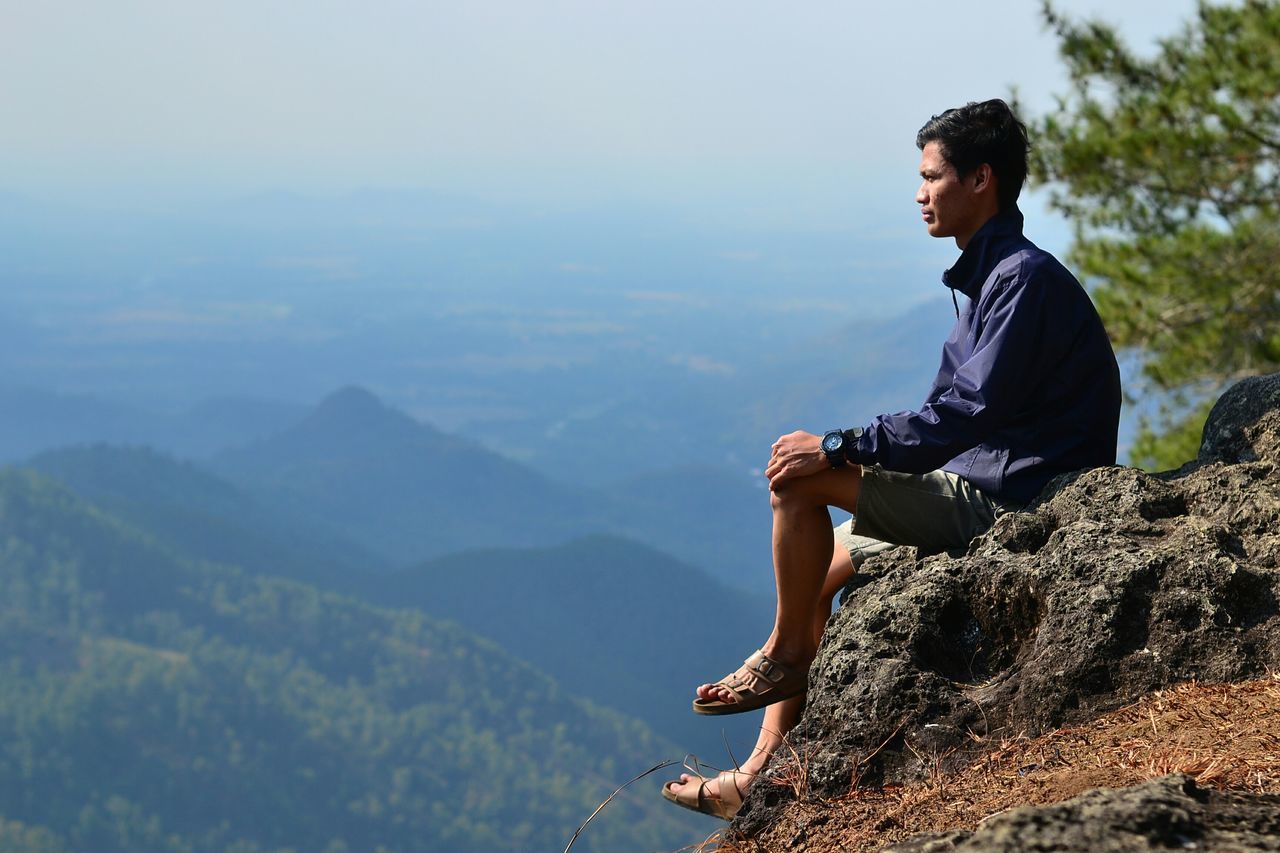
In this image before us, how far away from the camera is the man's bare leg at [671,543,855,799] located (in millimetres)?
4664

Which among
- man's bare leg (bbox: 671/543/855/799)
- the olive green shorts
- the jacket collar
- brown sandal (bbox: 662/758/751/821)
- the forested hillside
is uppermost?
the jacket collar

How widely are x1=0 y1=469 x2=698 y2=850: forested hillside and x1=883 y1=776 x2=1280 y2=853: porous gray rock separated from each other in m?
125

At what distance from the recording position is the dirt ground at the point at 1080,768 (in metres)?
3.21

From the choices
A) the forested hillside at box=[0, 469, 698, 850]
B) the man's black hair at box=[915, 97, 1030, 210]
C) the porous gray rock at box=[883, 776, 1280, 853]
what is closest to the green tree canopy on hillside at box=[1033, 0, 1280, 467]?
the man's black hair at box=[915, 97, 1030, 210]

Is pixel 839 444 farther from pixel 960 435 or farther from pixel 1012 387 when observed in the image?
pixel 1012 387

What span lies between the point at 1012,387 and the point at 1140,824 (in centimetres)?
205

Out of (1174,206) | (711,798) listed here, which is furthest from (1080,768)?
(1174,206)

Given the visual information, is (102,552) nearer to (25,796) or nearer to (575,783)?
(25,796)

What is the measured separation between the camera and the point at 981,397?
4.26 m

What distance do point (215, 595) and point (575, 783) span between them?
216 feet

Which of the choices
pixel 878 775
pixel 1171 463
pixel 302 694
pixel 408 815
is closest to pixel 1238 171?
pixel 1171 463

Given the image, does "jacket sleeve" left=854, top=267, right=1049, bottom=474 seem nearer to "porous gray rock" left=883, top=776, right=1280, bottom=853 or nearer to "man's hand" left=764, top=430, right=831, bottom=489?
"man's hand" left=764, top=430, right=831, bottom=489

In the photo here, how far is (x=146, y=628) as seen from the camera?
563 feet

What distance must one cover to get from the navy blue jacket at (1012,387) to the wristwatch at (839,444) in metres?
0.04
